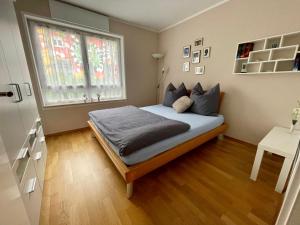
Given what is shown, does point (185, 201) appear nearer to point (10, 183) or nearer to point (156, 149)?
point (156, 149)

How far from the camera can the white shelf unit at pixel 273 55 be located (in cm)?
174

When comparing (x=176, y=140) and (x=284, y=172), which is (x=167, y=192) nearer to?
(x=176, y=140)

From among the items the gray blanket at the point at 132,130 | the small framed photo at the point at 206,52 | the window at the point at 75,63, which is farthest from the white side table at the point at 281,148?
the window at the point at 75,63

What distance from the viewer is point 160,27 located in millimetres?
3465

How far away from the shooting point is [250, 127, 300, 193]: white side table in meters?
1.29

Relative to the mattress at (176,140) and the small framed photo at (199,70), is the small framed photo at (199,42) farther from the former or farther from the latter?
the mattress at (176,140)

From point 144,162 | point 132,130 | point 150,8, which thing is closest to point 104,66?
point 150,8

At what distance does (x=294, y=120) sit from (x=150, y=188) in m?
2.07

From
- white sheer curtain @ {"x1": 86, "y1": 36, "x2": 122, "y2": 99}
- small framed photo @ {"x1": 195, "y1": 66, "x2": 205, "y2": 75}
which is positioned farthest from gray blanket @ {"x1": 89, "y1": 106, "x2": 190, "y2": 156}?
small framed photo @ {"x1": 195, "y1": 66, "x2": 205, "y2": 75}

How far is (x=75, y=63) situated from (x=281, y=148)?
3.63m

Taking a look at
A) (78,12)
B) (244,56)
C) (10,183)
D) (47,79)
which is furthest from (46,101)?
(244,56)

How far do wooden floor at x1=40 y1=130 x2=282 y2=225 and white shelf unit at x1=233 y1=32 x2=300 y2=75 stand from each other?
1.37 meters

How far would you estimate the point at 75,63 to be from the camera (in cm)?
272

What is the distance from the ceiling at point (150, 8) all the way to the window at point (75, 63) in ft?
1.62
